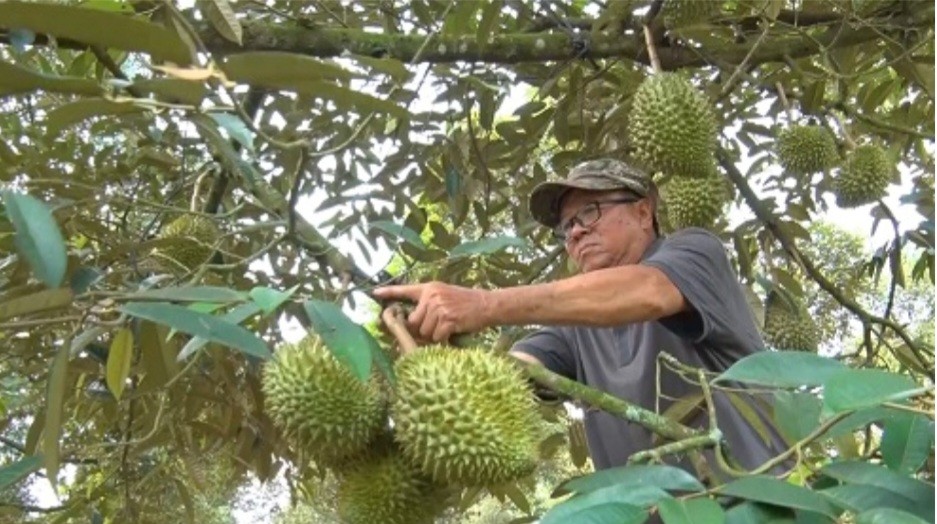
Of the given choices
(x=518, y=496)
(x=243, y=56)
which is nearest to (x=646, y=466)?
(x=243, y=56)

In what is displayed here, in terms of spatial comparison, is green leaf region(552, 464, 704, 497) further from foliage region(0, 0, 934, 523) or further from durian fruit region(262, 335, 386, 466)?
durian fruit region(262, 335, 386, 466)

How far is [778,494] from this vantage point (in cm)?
89

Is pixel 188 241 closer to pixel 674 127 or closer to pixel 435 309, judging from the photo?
pixel 435 309

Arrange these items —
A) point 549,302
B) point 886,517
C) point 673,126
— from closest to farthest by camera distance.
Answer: point 886,517 < point 549,302 < point 673,126

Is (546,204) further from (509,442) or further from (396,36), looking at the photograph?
(509,442)

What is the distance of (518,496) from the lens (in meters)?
2.63

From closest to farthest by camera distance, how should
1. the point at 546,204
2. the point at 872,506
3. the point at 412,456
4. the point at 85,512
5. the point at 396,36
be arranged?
the point at 872,506, the point at 412,456, the point at 396,36, the point at 546,204, the point at 85,512

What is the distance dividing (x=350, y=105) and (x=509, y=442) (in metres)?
0.44

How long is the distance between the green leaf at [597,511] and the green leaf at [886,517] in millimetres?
146

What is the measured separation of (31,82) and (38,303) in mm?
257

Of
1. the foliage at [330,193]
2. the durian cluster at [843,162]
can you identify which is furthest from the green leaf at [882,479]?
the durian cluster at [843,162]

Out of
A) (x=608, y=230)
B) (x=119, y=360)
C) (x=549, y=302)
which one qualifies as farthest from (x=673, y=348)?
(x=119, y=360)

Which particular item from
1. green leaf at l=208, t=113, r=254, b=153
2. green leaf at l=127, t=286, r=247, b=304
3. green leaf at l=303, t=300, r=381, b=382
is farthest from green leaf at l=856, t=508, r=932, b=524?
green leaf at l=208, t=113, r=254, b=153

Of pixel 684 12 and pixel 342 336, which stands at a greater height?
pixel 684 12
